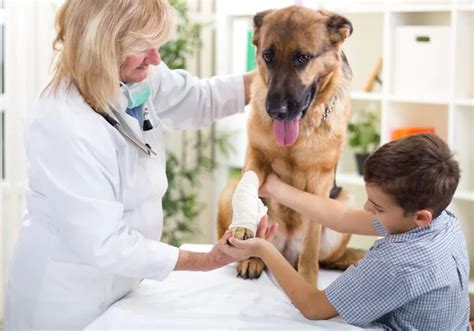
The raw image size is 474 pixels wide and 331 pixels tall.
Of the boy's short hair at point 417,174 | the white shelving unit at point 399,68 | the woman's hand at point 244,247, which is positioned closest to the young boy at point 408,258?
the boy's short hair at point 417,174

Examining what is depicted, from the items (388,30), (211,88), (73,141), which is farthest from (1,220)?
(388,30)

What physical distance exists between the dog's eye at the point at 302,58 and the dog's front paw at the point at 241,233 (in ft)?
1.49

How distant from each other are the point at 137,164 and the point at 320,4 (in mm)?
1878

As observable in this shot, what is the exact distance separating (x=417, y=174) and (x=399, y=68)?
1.75 m

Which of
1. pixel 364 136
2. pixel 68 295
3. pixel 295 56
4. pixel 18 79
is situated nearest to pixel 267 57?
pixel 295 56

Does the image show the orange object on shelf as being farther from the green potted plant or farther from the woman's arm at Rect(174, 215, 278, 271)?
the woman's arm at Rect(174, 215, 278, 271)

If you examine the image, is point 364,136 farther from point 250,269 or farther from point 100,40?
point 100,40

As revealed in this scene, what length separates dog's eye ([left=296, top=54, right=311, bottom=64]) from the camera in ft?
5.80

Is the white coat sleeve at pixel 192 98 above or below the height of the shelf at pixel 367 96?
above

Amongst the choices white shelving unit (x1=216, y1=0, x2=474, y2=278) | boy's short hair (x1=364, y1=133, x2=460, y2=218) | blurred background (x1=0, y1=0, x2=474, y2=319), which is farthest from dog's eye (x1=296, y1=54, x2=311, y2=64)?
white shelving unit (x1=216, y1=0, x2=474, y2=278)

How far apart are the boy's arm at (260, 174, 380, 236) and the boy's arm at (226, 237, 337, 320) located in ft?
0.73

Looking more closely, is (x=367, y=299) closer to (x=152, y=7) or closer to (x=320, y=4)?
(x=152, y=7)

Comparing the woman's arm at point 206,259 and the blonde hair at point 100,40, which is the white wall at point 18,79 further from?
the woman's arm at point 206,259

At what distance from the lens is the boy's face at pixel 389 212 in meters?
1.50
